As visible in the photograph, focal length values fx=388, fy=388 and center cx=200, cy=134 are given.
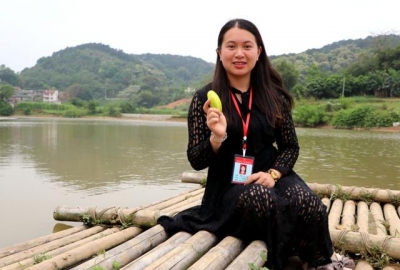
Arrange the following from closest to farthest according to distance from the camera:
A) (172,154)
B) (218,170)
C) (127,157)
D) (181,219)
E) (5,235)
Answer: (218,170), (181,219), (5,235), (127,157), (172,154)

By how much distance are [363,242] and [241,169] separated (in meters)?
0.86

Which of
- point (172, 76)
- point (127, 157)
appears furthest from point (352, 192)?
A: point (172, 76)

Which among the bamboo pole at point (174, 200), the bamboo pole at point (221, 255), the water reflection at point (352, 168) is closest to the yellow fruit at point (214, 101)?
the bamboo pole at point (221, 255)

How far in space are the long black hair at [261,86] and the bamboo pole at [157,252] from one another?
0.67 meters

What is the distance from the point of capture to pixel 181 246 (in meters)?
1.84

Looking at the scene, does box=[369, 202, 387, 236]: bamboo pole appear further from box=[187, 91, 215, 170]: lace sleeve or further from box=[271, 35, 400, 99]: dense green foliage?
box=[271, 35, 400, 99]: dense green foliage

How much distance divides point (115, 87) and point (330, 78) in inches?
1913

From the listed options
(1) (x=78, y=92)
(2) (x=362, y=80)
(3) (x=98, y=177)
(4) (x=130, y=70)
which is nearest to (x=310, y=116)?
(2) (x=362, y=80)

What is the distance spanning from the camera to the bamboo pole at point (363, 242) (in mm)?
2100

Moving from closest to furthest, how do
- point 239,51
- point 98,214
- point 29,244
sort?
point 239,51 < point 29,244 < point 98,214

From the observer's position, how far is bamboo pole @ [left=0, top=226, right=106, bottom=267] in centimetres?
229

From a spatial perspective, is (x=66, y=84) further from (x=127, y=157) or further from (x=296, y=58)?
(x=127, y=157)

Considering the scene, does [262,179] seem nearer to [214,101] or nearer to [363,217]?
[214,101]

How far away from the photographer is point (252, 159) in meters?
1.94
